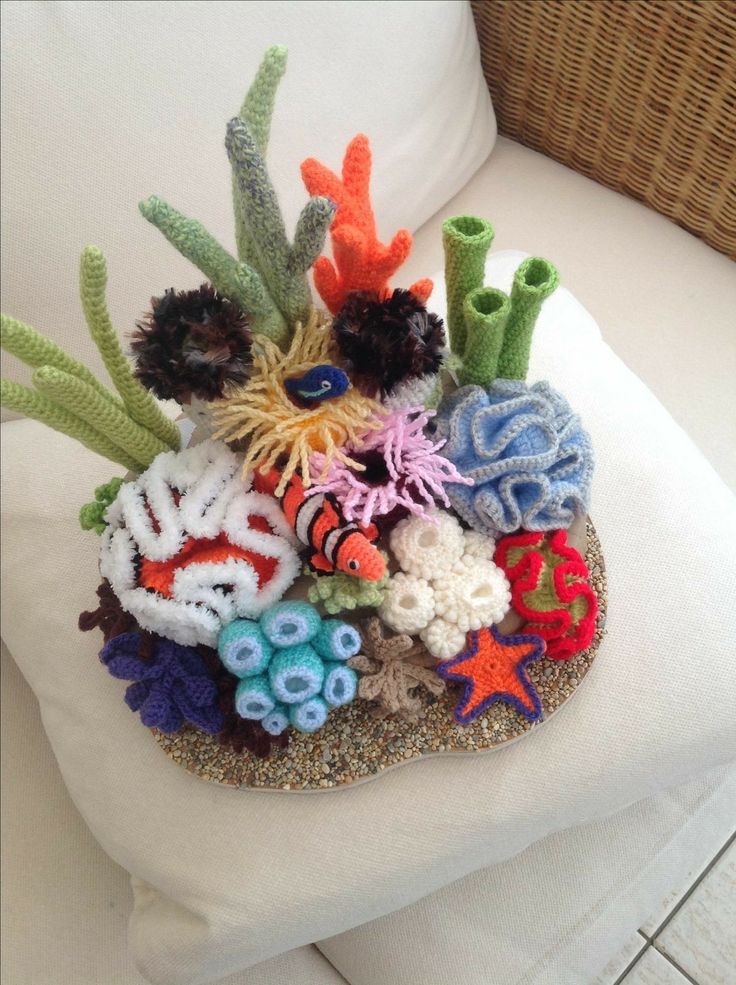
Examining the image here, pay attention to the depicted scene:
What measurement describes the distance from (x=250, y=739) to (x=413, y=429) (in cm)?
23

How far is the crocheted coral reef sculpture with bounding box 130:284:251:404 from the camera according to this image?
414 millimetres

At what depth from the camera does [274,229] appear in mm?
415

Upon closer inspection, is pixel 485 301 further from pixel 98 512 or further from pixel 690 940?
pixel 690 940

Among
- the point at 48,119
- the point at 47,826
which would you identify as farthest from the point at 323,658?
the point at 48,119

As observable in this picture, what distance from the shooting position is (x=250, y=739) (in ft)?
1.63

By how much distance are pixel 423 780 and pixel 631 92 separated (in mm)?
750

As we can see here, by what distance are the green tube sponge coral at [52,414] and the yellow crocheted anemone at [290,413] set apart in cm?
8

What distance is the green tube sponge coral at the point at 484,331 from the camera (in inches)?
18.0

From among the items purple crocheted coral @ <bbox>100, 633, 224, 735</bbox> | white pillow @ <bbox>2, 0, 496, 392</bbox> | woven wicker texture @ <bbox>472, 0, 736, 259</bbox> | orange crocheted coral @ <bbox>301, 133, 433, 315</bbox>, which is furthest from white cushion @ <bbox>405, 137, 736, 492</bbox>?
purple crocheted coral @ <bbox>100, 633, 224, 735</bbox>

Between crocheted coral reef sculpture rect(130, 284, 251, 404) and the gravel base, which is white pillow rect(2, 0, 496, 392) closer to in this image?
crocheted coral reef sculpture rect(130, 284, 251, 404)

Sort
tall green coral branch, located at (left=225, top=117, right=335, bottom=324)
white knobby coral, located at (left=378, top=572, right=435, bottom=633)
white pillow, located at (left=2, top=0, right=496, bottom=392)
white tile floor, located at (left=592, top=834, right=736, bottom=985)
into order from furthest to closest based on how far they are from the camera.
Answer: white tile floor, located at (left=592, top=834, right=736, bottom=985) < white pillow, located at (left=2, top=0, right=496, bottom=392) < white knobby coral, located at (left=378, top=572, right=435, bottom=633) < tall green coral branch, located at (left=225, top=117, right=335, bottom=324)

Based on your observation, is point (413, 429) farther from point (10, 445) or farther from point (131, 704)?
point (10, 445)

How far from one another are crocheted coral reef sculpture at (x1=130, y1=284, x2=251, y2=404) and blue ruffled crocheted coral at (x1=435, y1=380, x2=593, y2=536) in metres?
0.15

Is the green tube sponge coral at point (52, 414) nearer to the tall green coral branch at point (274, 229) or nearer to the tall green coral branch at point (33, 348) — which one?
the tall green coral branch at point (33, 348)
